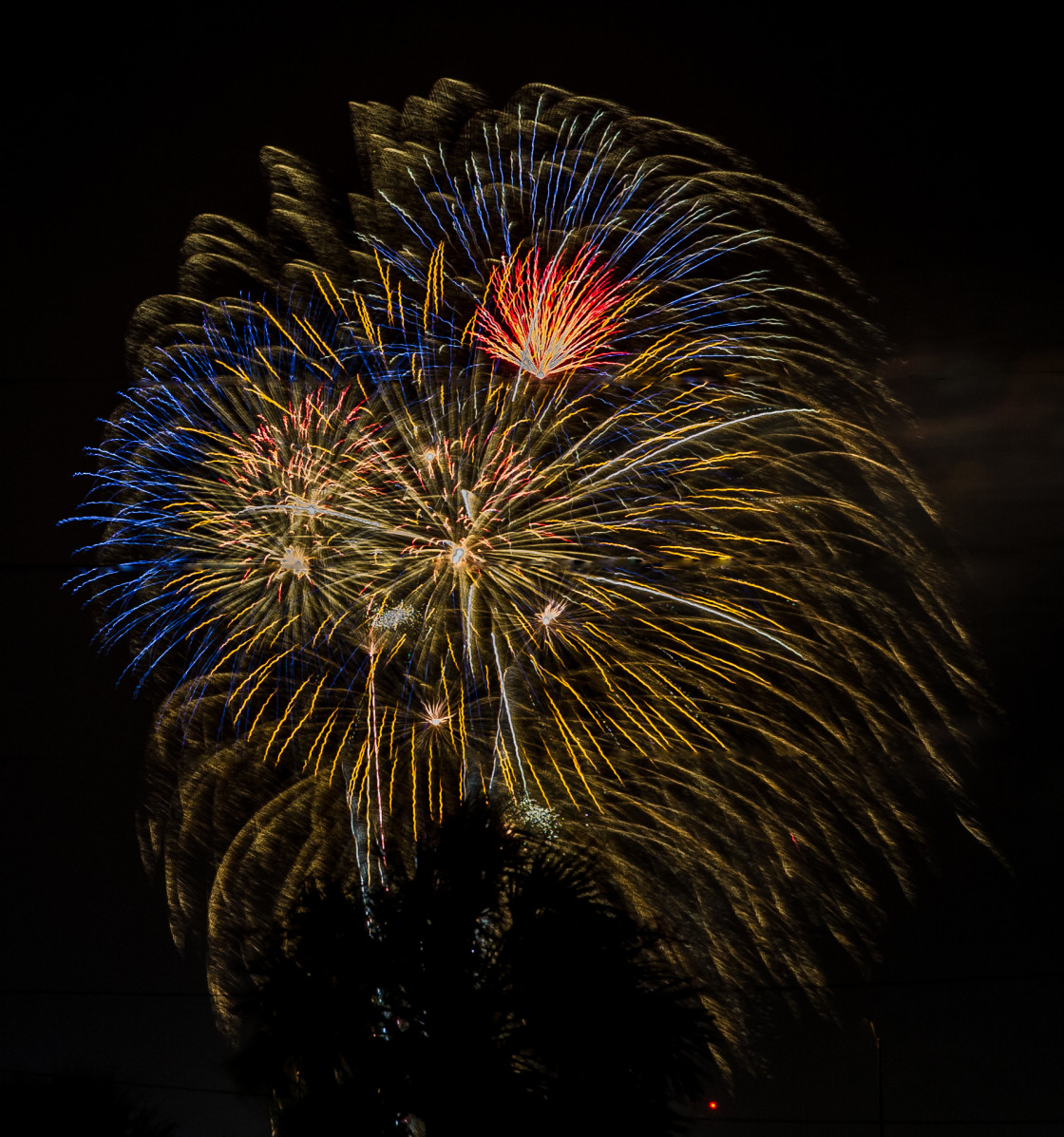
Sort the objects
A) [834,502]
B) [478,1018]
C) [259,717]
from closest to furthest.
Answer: [478,1018] < [834,502] < [259,717]

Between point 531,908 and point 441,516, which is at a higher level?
point 441,516

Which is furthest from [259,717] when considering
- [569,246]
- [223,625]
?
[569,246]

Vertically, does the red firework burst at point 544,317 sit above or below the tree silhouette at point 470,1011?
above

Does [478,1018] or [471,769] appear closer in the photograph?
[478,1018]

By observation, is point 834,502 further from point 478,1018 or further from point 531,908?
point 478,1018

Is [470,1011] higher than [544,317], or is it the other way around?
[544,317]

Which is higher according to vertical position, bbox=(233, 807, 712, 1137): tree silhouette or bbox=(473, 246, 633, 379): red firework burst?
bbox=(473, 246, 633, 379): red firework burst

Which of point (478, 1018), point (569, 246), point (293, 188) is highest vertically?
point (293, 188)

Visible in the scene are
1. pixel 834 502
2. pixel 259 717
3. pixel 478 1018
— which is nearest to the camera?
pixel 478 1018
